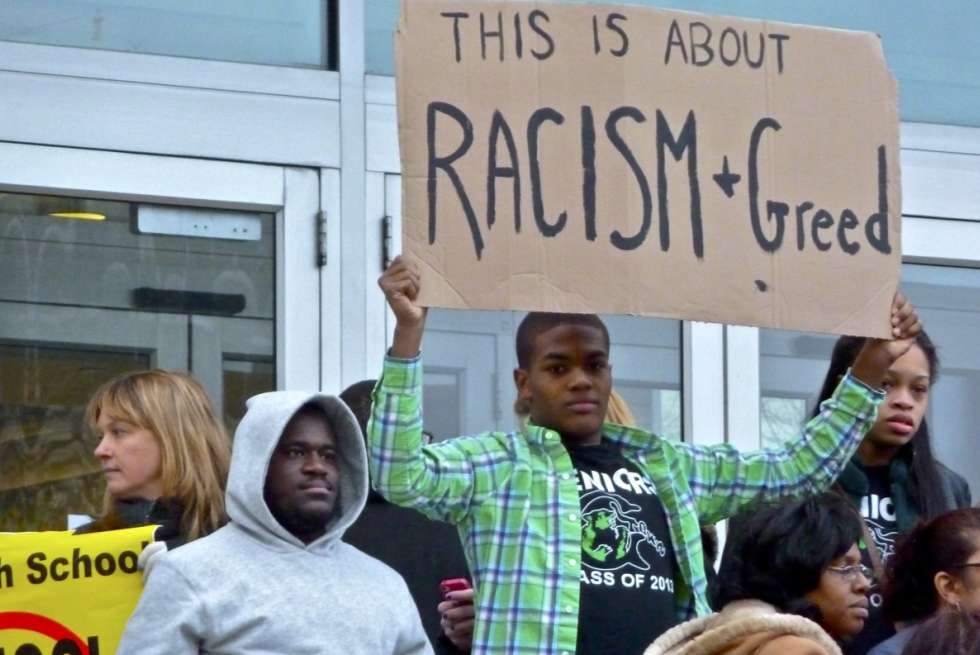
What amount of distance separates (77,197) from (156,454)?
4.99 ft

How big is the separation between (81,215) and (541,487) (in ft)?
7.30

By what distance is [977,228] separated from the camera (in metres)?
7.60

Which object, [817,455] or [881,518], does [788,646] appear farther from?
[881,518]

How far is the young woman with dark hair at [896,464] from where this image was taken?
5738 mm

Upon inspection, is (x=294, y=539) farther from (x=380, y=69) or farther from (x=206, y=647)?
(x=380, y=69)

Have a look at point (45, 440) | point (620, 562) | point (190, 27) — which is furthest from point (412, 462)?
point (190, 27)

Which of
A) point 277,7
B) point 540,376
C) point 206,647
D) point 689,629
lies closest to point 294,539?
point 206,647

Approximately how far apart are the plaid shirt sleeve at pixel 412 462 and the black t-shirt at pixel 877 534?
3.52ft

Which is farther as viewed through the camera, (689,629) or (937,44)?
(937,44)

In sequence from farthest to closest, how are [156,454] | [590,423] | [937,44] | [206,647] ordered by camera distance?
[937,44] < [156,454] < [590,423] < [206,647]

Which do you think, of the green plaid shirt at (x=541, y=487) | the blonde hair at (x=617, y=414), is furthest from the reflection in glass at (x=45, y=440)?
the green plaid shirt at (x=541, y=487)

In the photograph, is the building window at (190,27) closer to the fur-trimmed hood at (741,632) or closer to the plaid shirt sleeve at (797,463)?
the plaid shirt sleeve at (797,463)

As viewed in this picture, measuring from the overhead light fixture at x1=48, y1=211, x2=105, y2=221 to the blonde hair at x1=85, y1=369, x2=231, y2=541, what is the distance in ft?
4.24

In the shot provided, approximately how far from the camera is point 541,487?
494 centimetres
